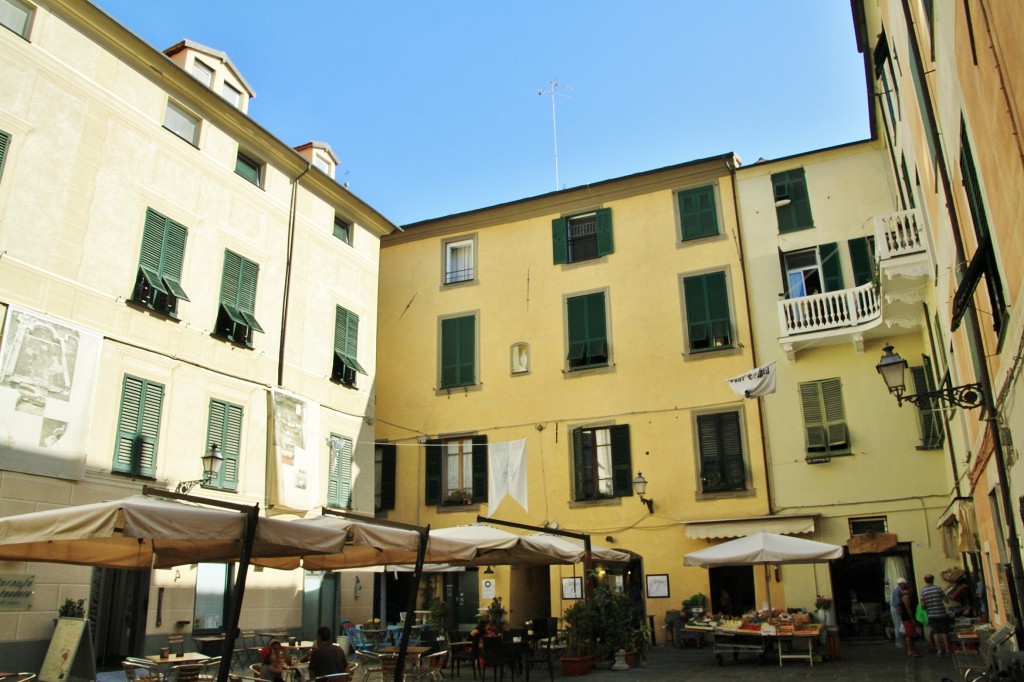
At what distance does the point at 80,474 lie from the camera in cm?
1271

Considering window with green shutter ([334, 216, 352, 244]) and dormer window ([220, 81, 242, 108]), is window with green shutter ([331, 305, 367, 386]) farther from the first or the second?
dormer window ([220, 81, 242, 108])

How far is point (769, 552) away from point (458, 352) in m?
10.8

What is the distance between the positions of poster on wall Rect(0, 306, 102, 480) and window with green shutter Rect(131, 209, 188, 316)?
→ 1.50 m

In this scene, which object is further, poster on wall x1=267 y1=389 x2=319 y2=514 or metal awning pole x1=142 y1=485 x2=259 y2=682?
poster on wall x1=267 y1=389 x2=319 y2=514

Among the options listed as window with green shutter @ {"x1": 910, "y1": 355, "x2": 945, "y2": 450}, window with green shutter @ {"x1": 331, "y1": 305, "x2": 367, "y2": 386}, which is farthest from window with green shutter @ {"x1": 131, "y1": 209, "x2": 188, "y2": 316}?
window with green shutter @ {"x1": 910, "y1": 355, "x2": 945, "y2": 450}

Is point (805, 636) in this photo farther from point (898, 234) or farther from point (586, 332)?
point (586, 332)

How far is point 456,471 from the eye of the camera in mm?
21406

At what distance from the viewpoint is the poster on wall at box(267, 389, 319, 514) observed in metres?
16.4

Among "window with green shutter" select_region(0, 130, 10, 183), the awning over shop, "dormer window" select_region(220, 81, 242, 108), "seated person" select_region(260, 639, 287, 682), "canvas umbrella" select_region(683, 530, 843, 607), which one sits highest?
"dormer window" select_region(220, 81, 242, 108)

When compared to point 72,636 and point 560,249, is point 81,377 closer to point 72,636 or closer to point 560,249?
point 72,636

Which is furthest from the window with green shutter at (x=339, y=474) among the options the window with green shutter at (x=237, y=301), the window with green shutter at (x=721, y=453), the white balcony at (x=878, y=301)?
the white balcony at (x=878, y=301)

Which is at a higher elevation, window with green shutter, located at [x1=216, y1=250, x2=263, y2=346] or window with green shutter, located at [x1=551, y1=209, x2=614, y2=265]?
window with green shutter, located at [x1=551, y1=209, x2=614, y2=265]


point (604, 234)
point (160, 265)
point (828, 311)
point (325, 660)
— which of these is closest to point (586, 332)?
point (604, 234)

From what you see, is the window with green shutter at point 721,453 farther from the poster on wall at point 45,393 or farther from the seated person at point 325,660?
the poster on wall at point 45,393
